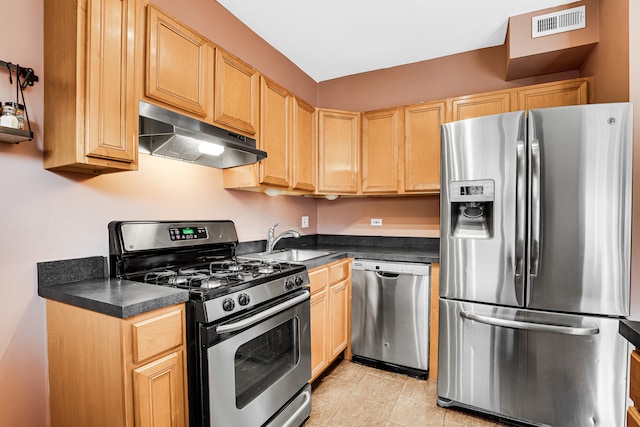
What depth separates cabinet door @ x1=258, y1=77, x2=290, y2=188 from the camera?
7.21 feet

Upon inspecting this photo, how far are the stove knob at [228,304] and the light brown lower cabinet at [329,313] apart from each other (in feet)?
2.59

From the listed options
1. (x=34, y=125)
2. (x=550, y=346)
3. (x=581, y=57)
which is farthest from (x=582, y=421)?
(x=34, y=125)

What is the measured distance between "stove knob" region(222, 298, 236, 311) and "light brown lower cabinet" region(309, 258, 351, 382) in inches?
31.0

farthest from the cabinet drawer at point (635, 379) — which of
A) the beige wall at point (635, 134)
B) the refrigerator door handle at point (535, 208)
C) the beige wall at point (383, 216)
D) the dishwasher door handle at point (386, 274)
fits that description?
the beige wall at point (383, 216)

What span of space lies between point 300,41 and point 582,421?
10.5ft

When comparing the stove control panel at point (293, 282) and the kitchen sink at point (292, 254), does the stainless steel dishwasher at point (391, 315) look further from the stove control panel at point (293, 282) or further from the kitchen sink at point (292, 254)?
the stove control panel at point (293, 282)

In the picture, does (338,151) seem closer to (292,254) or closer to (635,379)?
(292,254)

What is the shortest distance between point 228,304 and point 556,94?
2565 millimetres

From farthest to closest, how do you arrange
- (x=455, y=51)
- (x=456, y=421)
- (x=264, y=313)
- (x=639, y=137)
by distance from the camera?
(x=455, y=51) < (x=456, y=421) < (x=639, y=137) < (x=264, y=313)

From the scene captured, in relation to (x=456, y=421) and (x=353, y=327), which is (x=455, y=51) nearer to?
(x=353, y=327)

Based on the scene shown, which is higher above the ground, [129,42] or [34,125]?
[129,42]

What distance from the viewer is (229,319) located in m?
1.38

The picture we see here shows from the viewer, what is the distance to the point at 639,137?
1.67m

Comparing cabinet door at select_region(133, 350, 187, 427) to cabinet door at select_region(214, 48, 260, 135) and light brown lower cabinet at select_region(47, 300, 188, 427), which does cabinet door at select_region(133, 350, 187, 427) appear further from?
cabinet door at select_region(214, 48, 260, 135)
